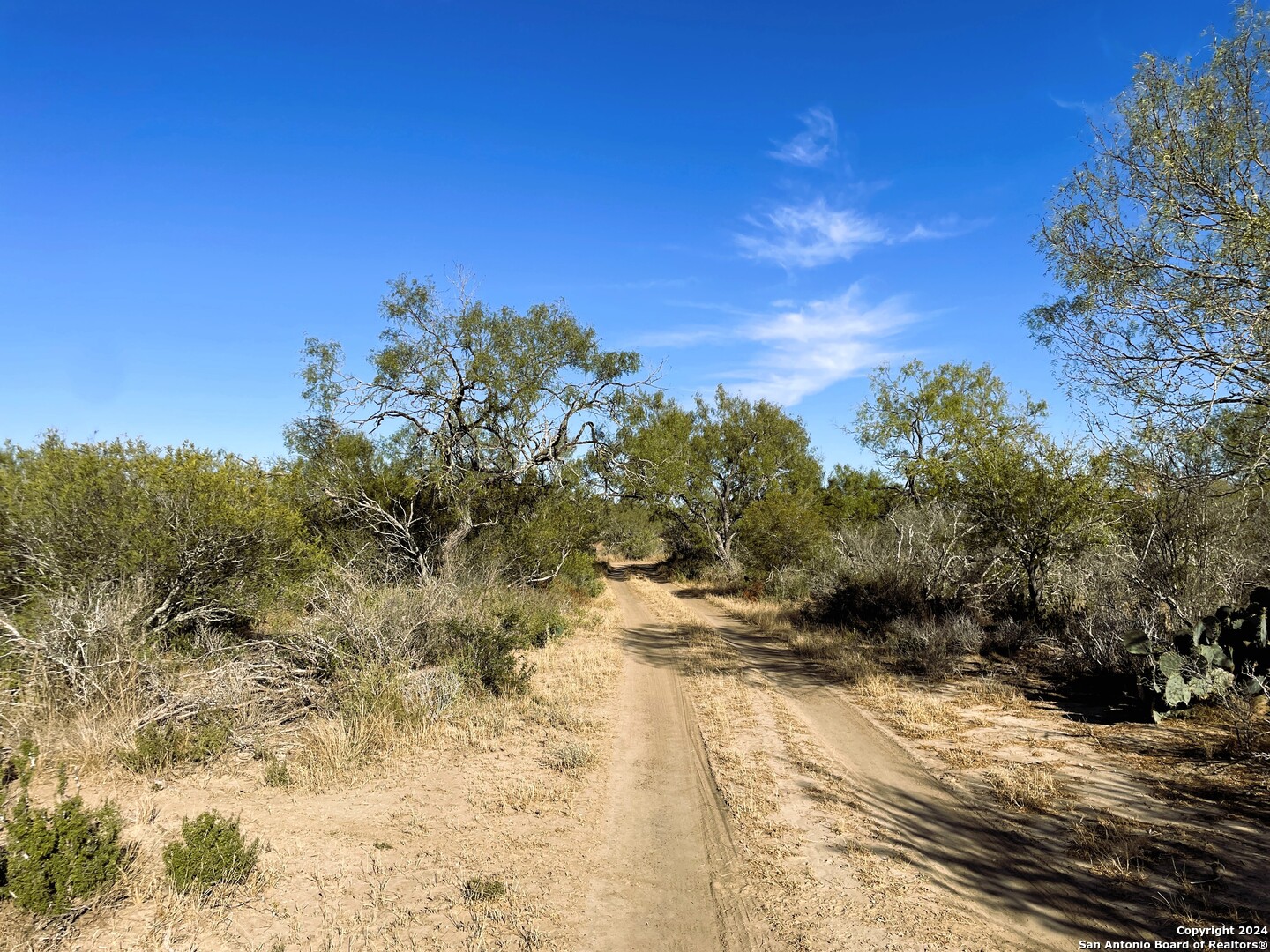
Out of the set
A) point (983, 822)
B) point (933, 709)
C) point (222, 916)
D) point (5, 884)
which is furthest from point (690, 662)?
point (5, 884)

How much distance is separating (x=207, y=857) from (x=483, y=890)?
2027mm

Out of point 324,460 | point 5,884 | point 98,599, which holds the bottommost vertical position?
point 5,884

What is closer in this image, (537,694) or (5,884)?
(5,884)

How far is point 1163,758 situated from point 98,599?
40.5 ft

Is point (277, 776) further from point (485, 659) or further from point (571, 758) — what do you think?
point (485, 659)

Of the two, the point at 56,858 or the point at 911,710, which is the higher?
the point at 56,858

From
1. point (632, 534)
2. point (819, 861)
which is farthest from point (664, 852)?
point (632, 534)

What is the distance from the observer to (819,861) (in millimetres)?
4828

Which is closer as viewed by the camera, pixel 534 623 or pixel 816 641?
pixel 534 623

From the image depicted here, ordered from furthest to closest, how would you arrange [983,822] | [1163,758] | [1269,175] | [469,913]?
1. [1269,175]
2. [1163,758]
3. [983,822]
4. [469,913]

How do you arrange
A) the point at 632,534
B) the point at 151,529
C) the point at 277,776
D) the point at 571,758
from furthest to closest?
the point at 632,534
the point at 151,529
the point at 571,758
the point at 277,776

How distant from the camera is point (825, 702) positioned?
31.3 ft

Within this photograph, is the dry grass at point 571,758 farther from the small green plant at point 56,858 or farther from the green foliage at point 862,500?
the green foliage at point 862,500

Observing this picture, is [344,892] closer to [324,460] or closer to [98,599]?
[98,599]
